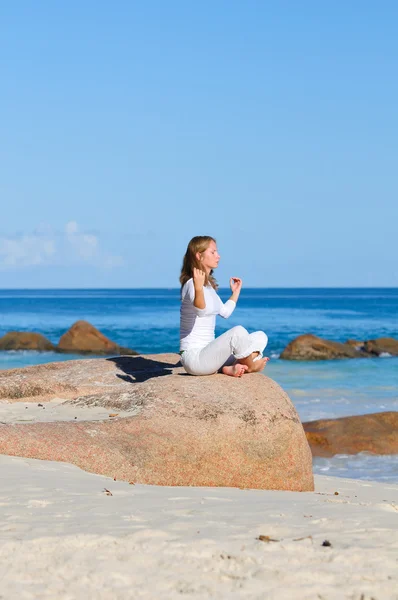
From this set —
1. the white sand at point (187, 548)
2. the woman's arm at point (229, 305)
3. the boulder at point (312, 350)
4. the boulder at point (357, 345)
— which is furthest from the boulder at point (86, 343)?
the white sand at point (187, 548)

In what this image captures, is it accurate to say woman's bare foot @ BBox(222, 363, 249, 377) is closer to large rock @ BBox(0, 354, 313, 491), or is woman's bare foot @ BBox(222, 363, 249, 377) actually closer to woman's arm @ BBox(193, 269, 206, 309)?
large rock @ BBox(0, 354, 313, 491)

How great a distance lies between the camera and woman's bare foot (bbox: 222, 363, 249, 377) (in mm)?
7945

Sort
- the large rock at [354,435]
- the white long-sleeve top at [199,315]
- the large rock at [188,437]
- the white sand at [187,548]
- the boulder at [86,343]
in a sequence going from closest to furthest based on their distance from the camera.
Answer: the white sand at [187,548]
the large rock at [188,437]
the white long-sleeve top at [199,315]
the large rock at [354,435]
the boulder at [86,343]

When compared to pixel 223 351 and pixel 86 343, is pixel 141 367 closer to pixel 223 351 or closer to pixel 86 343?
pixel 223 351

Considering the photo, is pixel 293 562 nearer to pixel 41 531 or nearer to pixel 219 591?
pixel 219 591

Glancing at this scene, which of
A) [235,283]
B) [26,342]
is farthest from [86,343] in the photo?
[235,283]

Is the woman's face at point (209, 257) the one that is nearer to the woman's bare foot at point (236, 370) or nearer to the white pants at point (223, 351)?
the white pants at point (223, 351)

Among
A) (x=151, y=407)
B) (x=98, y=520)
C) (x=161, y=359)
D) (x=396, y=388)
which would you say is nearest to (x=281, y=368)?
(x=396, y=388)

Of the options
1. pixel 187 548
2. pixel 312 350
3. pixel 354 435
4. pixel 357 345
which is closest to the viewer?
pixel 187 548

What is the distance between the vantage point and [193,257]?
7.95 m

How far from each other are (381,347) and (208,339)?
22859 millimetres

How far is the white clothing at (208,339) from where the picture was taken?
777 cm

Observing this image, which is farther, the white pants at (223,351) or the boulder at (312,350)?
the boulder at (312,350)

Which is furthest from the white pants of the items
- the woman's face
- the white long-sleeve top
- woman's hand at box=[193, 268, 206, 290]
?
the woman's face
